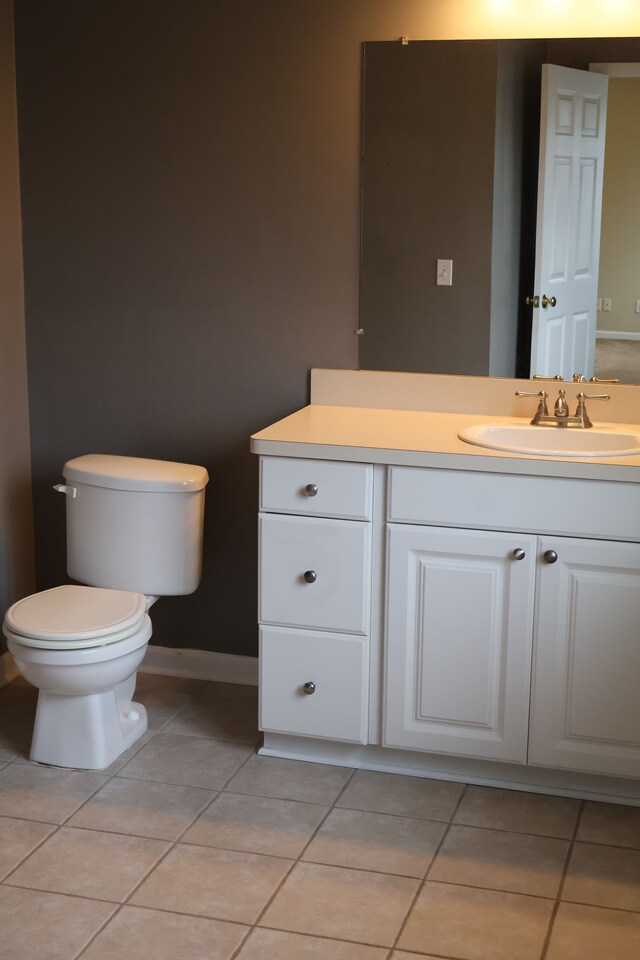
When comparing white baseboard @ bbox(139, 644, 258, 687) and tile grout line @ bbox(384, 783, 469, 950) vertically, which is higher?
white baseboard @ bbox(139, 644, 258, 687)

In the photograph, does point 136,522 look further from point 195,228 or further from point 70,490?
point 195,228

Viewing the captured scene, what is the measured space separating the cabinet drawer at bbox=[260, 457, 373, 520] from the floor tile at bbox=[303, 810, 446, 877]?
710 millimetres

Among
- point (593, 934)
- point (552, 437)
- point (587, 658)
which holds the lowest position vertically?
point (593, 934)

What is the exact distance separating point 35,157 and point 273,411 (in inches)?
39.9

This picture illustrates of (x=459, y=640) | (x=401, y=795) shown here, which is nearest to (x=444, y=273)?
(x=459, y=640)

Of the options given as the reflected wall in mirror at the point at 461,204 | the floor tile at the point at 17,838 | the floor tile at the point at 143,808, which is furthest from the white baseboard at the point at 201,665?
the reflected wall in mirror at the point at 461,204

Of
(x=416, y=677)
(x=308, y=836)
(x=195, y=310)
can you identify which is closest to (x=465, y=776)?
(x=416, y=677)

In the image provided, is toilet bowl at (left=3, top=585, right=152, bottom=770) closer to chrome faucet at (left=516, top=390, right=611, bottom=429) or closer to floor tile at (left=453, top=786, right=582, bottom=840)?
floor tile at (left=453, top=786, right=582, bottom=840)

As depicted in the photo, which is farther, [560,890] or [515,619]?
[515,619]

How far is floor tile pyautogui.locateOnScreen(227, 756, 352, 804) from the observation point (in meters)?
2.71

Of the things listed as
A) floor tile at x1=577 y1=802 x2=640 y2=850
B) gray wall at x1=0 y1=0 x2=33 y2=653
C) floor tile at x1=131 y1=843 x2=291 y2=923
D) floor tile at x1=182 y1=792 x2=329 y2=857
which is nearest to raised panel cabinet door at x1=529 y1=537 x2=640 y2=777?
floor tile at x1=577 y1=802 x2=640 y2=850

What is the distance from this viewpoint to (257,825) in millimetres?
2561

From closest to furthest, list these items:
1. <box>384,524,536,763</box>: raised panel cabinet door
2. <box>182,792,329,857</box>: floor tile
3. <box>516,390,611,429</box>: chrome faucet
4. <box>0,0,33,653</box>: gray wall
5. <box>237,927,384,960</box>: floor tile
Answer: <box>237,927,384,960</box>: floor tile < <box>182,792,329,857</box>: floor tile < <box>384,524,536,763</box>: raised panel cabinet door < <box>516,390,611,429</box>: chrome faucet < <box>0,0,33,653</box>: gray wall

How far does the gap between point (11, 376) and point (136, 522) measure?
660mm
